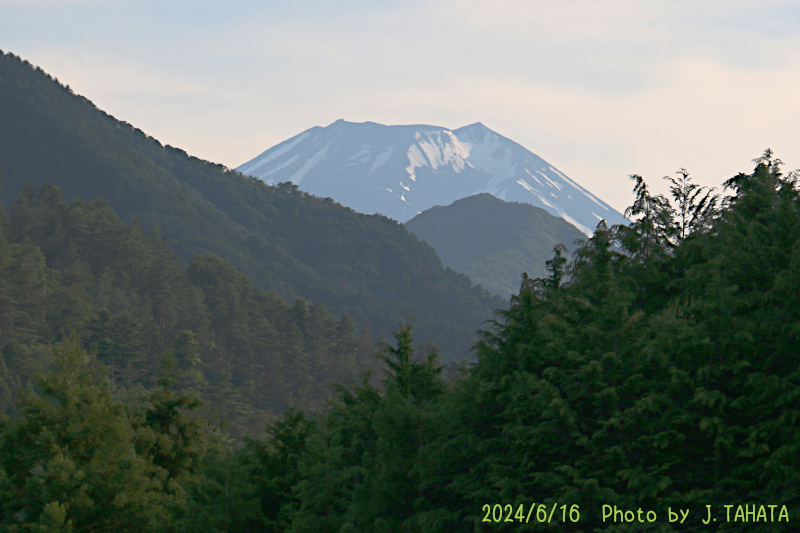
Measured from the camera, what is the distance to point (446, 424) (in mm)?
13945

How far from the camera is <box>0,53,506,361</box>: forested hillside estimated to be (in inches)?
5600

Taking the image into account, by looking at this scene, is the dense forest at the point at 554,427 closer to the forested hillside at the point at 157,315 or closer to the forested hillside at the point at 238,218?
the forested hillside at the point at 157,315

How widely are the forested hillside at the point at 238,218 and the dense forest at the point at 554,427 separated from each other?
107477mm

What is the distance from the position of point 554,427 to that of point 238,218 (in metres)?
165

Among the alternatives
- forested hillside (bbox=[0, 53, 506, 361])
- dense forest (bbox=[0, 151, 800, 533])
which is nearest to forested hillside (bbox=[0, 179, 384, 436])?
forested hillside (bbox=[0, 53, 506, 361])

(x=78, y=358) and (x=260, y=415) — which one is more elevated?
(x=78, y=358)

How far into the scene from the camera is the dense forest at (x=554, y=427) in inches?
419

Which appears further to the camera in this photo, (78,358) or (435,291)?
(435,291)

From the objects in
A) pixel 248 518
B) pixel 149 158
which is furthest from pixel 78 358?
pixel 149 158

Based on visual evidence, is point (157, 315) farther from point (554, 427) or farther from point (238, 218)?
point (238, 218)

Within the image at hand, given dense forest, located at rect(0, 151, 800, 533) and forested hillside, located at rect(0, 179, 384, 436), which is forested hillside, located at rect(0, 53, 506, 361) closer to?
forested hillside, located at rect(0, 179, 384, 436)

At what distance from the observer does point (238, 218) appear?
17125 centimetres

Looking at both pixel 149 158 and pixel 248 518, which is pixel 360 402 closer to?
pixel 248 518

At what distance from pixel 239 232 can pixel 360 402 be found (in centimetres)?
14174
